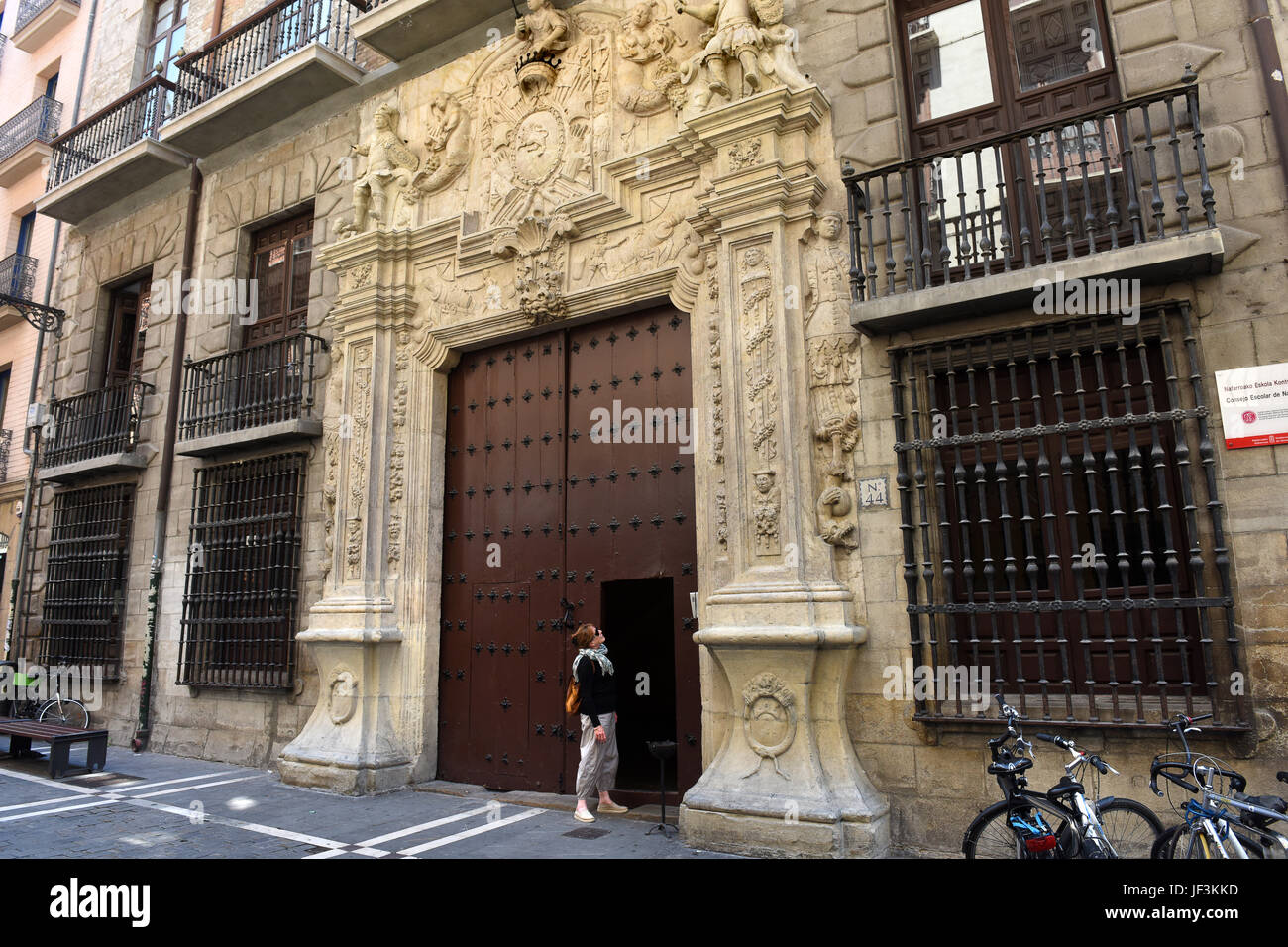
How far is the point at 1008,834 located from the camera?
4539 millimetres

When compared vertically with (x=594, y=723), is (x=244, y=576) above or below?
above

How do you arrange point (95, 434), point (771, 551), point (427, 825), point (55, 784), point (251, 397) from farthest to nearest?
point (95, 434), point (251, 397), point (55, 784), point (427, 825), point (771, 551)

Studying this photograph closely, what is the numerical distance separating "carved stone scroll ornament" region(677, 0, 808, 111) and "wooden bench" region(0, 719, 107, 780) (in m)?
8.25


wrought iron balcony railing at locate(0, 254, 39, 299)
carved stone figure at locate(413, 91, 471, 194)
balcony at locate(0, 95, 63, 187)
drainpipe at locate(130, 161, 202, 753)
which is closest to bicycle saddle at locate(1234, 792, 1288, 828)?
carved stone figure at locate(413, 91, 471, 194)

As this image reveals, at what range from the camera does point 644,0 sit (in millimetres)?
7641

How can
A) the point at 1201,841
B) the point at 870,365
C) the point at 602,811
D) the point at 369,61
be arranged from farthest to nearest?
the point at 369,61 → the point at 602,811 → the point at 870,365 → the point at 1201,841

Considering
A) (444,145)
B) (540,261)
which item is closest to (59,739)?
(540,261)

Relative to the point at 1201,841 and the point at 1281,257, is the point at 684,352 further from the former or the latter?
the point at 1201,841

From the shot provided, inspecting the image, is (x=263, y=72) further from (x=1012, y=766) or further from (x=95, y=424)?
(x=1012, y=766)

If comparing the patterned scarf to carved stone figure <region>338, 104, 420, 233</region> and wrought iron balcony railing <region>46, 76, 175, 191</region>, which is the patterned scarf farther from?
wrought iron balcony railing <region>46, 76, 175, 191</region>

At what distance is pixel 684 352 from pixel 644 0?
10.7 feet

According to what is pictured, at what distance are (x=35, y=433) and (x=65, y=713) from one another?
4601 mm

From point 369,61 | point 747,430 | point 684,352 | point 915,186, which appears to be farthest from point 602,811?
point 369,61

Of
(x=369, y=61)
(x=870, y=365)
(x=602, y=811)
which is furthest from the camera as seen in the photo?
(x=369, y=61)
